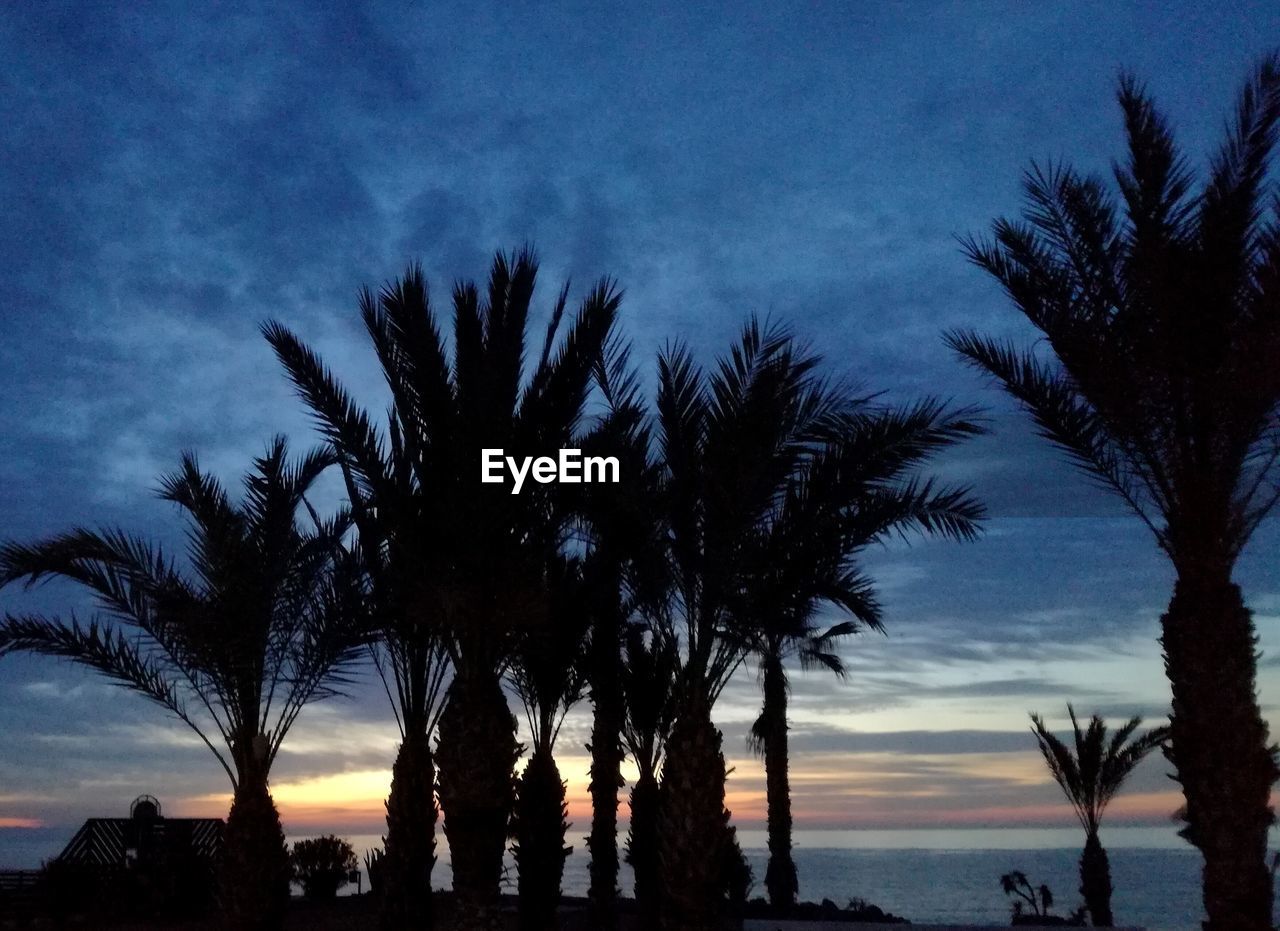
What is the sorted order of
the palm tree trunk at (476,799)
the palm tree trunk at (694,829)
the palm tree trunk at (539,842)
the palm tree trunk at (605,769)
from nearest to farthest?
the palm tree trunk at (694,829) → the palm tree trunk at (476,799) → the palm tree trunk at (539,842) → the palm tree trunk at (605,769)

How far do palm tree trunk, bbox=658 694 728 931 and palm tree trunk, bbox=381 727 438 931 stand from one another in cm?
489

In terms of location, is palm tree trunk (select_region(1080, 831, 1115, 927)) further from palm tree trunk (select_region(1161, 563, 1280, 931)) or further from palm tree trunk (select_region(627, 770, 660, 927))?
palm tree trunk (select_region(1161, 563, 1280, 931))

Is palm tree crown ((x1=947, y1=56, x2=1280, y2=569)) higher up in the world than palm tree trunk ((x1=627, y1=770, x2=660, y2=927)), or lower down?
higher up

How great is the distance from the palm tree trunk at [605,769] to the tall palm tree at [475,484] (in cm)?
484

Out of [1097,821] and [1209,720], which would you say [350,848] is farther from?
[1209,720]

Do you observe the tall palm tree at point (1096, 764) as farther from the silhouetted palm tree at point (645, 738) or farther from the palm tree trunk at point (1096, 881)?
the silhouetted palm tree at point (645, 738)

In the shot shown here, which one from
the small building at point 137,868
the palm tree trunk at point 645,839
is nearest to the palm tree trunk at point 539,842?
the palm tree trunk at point 645,839

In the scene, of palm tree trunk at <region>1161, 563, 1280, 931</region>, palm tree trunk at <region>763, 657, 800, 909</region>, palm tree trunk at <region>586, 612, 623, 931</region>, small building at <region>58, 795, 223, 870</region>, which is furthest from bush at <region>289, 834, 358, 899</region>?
palm tree trunk at <region>1161, 563, 1280, 931</region>

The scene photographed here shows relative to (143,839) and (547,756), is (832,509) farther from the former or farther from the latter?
(143,839)

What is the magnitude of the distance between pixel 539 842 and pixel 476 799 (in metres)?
4.65

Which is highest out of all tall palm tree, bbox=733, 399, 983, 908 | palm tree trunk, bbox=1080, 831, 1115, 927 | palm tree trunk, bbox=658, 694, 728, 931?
tall palm tree, bbox=733, 399, 983, 908

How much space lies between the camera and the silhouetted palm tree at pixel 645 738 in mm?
21719

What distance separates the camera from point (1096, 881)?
2481 cm

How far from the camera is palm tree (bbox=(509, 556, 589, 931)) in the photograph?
18.8 m
